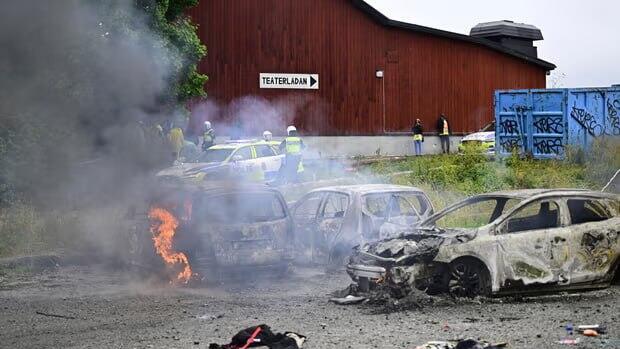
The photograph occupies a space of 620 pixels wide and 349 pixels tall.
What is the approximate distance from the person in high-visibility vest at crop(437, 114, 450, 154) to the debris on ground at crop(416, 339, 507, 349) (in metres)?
27.6

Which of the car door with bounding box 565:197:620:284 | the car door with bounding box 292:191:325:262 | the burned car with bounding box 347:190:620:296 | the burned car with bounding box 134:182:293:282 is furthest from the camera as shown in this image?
the car door with bounding box 292:191:325:262

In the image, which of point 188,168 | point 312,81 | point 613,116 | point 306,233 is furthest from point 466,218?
point 312,81

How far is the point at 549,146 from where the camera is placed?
2444cm

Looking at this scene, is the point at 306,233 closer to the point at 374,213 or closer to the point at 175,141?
the point at 374,213

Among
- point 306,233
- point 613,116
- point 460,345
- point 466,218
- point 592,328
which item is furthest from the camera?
point 613,116

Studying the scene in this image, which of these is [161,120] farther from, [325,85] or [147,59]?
[325,85]

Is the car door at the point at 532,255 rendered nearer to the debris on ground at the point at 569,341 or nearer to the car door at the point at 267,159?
the debris on ground at the point at 569,341

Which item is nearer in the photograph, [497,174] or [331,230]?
[331,230]

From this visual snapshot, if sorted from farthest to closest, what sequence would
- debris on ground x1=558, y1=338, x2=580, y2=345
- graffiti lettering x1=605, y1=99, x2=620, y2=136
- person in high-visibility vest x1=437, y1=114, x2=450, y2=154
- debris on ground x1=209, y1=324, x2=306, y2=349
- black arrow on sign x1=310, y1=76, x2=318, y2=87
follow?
person in high-visibility vest x1=437, y1=114, x2=450, y2=154, black arrow on sign x1=310, y1=76, x2=318, y2=87, graffiti lettering x1=605, y1=99, x2=620, y2=136, debris on ground x1=558, y1=338, x2=580, y2=345, debris on ground x1=209, y1=324, x2=306, y2=349

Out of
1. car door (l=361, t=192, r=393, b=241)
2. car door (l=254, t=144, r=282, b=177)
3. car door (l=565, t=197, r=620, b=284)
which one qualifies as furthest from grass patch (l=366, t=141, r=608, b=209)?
car door (l=565, t=197, r=620, b=284)

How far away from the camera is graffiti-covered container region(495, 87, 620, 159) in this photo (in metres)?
23.9

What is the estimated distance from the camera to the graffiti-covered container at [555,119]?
23922 millimetres

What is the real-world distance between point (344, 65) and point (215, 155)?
522 inches

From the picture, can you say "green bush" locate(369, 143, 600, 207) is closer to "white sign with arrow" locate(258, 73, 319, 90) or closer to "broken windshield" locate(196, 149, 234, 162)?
"broken windshield" locate(196, 149, 234, 162)
